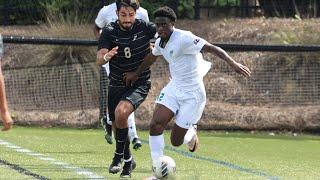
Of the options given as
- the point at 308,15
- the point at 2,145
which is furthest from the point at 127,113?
the point at 308,15

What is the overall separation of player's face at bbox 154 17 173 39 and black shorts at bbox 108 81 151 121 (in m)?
0.68

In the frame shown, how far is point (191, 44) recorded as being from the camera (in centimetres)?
1012

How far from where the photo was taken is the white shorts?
10242 millimetres

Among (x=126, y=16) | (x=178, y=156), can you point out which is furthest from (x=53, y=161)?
(x=126, y=16)

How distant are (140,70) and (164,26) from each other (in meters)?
0.59

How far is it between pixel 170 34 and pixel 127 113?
100 cm

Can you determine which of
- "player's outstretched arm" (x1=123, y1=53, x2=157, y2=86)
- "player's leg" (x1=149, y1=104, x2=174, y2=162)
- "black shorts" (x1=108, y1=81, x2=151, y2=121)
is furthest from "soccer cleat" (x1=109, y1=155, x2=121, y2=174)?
"player's outstretched arm" (x1=123, y1=53, x2=157, y2=86)

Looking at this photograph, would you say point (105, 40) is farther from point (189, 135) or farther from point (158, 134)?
point (189, 135)

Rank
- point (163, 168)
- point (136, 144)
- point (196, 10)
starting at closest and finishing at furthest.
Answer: point (163, 168) → point (136, 144) → point (196, 10)

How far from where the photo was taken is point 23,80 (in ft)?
56.7

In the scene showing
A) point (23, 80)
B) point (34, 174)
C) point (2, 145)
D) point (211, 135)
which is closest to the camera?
point (34, 174)

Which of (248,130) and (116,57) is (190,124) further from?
(248,130)

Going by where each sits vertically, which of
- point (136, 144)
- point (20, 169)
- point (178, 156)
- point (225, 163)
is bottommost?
point (178, 156)

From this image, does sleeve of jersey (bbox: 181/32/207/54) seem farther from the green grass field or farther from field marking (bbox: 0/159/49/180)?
field marking (bbox: 0/159/49/180)
